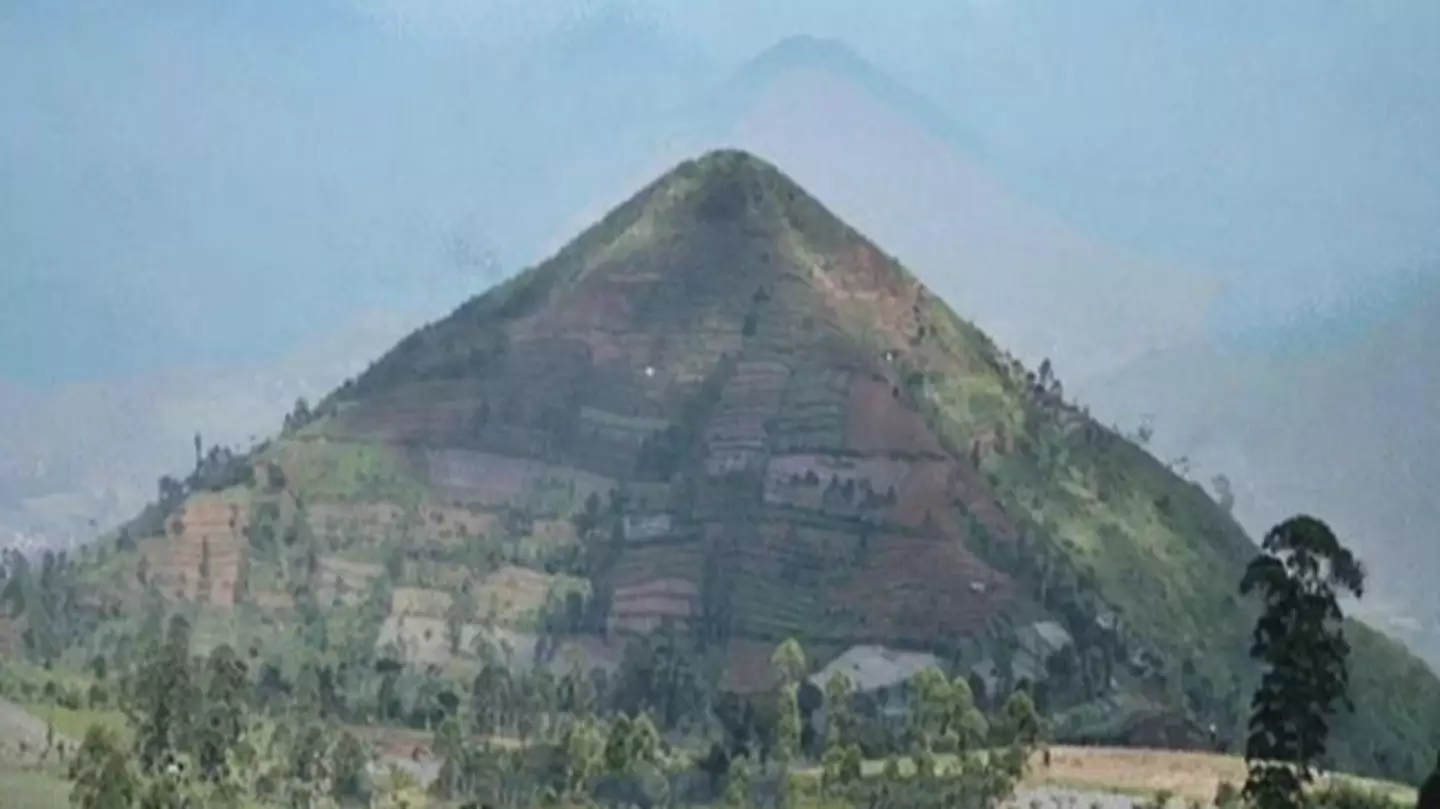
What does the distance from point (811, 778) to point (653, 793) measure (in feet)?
5.06

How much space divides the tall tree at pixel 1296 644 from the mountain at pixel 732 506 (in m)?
10.9

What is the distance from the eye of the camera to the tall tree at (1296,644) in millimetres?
13133

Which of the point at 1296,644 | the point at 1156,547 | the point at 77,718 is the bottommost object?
the point at 77,718

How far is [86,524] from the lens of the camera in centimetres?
2597

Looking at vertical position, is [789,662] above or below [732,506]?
below

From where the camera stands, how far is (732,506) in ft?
91.0

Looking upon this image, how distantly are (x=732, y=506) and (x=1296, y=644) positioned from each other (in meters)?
14.9

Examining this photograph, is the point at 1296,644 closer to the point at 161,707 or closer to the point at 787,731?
the point at 787,731

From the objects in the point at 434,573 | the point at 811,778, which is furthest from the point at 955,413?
the point at 811,778

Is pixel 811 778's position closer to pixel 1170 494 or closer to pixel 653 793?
pixel 653 793

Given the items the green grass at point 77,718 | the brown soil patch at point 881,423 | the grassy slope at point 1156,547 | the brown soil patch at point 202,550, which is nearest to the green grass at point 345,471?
the brown soil patch at point 202,550

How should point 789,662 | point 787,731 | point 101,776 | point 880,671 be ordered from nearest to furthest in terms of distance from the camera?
1. point 101,776
2. point 787,731
3. point 789,662
4. point 880,671

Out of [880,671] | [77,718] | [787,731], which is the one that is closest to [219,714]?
[77,718]

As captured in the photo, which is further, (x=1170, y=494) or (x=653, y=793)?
(x=1170, y=494)
